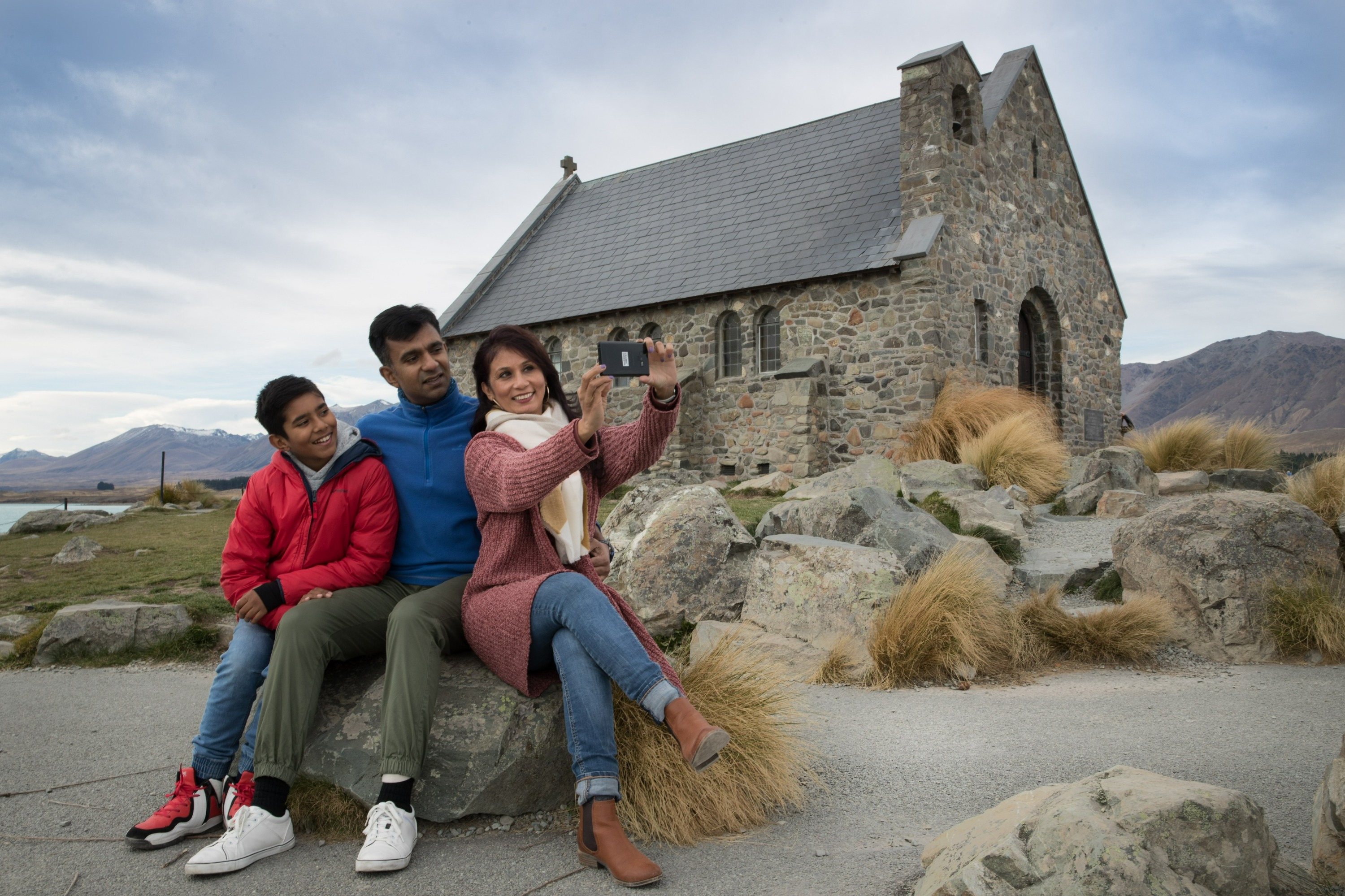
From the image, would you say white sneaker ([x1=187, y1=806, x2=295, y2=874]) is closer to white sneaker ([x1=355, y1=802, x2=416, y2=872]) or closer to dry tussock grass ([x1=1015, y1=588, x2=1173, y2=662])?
white sneaker ([x1=355, y1=802, x2=416, y2=872])

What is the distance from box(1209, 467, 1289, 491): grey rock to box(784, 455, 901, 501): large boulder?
→ 405cm

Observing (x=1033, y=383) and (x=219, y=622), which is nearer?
(x=219, y=622)

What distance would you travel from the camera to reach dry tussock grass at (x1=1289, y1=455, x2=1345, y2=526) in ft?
22.8

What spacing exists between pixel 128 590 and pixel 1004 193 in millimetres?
14459

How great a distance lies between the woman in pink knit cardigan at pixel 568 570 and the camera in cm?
273

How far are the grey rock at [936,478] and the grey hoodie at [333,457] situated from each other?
686cm

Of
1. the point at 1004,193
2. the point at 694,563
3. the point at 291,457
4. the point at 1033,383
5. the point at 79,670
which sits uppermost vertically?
the point at 1004,193

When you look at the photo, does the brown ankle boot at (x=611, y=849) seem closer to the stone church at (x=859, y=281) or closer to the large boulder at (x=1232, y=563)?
the large boulder at (x=1232, y=563)

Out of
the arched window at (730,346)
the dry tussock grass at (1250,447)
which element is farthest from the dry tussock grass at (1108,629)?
the arched window at (730,346)

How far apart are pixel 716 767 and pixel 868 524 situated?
3928mm

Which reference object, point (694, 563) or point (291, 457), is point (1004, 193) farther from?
point (291, 457)

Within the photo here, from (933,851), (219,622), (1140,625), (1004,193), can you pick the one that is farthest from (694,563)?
(1004,193)

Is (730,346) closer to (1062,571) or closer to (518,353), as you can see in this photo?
(1062,571)

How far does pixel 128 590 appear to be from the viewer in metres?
7.73
